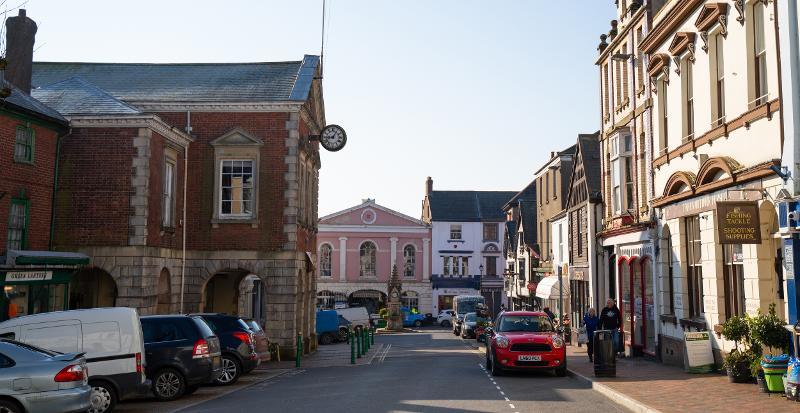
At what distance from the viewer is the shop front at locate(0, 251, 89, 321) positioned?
19.8m

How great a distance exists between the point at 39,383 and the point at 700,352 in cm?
1387

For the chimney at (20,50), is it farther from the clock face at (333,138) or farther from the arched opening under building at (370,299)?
the arched opening under building at (370,299)

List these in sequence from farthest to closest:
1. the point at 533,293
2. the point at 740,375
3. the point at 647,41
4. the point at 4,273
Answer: the point at 533,293 < the point at 647,41 < the point at 4,273 < the point at 740,375

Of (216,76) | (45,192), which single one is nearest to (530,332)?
(45,192)

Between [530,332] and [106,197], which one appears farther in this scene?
[106,197]

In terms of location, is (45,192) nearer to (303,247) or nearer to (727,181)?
(303,247)

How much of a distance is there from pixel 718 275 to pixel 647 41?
791 cm

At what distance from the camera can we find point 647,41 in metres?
22.4

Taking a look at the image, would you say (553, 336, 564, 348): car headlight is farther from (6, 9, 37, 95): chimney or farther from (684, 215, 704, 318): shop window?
(6, 9, 37, 95): chimney

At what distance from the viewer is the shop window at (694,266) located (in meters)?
19.4

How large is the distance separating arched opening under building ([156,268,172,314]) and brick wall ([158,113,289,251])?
75.4 inches

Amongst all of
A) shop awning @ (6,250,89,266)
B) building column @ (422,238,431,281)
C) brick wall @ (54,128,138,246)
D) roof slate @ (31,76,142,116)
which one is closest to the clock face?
roof slate @ (31,76,142,116)

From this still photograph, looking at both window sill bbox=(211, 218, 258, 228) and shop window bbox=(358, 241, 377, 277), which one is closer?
window sill bbox=(211, 218, 258, 228)

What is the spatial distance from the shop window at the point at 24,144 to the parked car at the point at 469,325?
27463 mm
